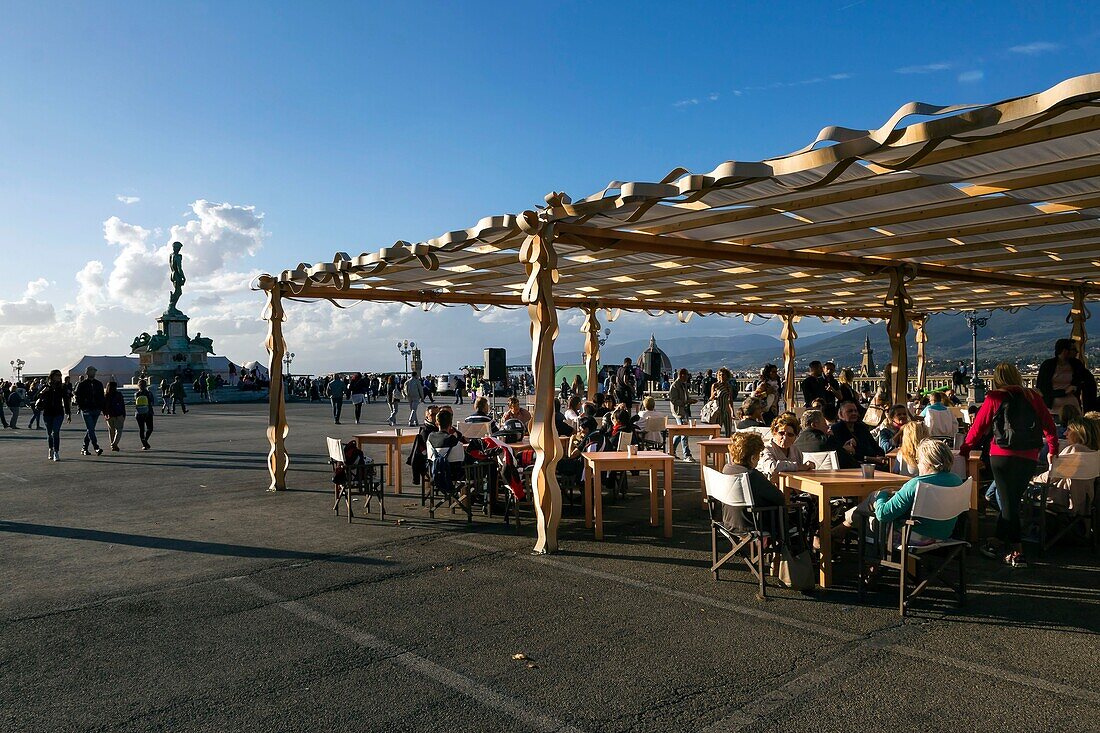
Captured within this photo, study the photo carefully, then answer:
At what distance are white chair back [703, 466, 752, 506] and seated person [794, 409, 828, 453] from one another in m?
1.48

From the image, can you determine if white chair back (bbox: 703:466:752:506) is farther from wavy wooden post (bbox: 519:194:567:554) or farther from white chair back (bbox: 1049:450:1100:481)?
white chair back (bbox: 1049:450:1100:481)

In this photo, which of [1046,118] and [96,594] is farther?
[96,594]

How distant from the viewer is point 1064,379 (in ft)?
29.5

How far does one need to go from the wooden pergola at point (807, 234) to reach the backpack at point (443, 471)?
4.64ft

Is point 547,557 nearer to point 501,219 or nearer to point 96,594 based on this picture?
point 501,219

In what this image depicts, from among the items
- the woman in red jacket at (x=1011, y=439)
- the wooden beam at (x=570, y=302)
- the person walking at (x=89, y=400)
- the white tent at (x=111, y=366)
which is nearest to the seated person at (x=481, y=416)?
the wooden beam at (x=570, y=302)

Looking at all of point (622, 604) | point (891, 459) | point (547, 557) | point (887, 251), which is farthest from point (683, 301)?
point (622, 604)

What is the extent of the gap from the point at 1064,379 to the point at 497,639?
26.2 feet

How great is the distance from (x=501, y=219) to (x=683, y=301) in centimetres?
A: 1017

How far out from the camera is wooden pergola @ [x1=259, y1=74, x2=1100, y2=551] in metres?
4.86

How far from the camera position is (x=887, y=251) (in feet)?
31.2

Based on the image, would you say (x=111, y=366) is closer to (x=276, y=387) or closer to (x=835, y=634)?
(x=276, y=387)

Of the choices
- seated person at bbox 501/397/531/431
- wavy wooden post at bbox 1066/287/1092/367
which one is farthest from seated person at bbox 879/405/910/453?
wavy wooden post at bbox 1066/287/1092/367

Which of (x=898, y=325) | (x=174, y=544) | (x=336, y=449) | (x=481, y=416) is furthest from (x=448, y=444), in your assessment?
(x=898, y=325)
